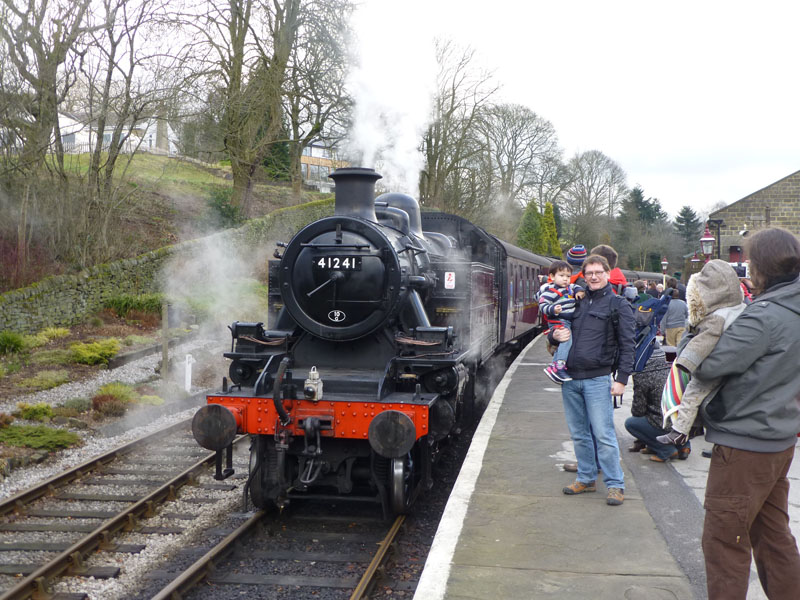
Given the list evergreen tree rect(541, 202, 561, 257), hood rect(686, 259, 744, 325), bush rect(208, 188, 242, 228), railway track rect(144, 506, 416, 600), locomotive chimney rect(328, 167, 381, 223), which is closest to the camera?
hood rect(686, 259, 744, 325)

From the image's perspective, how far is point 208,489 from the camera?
6.14 meters

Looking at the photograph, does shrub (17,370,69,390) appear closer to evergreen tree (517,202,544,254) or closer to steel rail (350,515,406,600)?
steel rail (350,515,406,600)

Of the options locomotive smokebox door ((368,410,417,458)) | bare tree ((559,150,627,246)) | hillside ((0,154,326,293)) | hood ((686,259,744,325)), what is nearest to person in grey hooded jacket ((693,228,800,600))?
hood ((686,259,744,325))

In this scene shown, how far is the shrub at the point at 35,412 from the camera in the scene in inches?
332

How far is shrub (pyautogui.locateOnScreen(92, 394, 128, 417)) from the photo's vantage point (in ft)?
29.8

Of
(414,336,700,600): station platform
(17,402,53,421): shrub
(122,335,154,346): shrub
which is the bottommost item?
(17,402,53,421): shrub

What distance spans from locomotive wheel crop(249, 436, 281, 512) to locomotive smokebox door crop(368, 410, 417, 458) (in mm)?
1002

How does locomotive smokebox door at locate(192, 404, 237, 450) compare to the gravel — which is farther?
the gravel

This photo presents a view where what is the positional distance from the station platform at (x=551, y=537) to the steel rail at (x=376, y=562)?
51 centimetres

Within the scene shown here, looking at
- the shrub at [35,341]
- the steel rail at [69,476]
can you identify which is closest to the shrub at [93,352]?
the shrub at [35,341]

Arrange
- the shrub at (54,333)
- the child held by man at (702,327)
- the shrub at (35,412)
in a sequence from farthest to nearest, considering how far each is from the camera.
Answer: the shrub at (54,333) < the shrub at (35,412) < the child held by man at (702,327)

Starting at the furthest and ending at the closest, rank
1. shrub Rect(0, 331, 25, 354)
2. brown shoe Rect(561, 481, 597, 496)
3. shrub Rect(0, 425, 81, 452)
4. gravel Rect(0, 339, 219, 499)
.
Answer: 1. shrub Rect(0, 331, 25, 354)
2. shrub Rect(0, 425, 81, 452)
3. gravel Rect(0, 339, 219, 499)
4. brown shoe Rect(561, 481, 597, 496)

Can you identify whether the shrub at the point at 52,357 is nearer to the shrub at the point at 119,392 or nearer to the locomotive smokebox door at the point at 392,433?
the shrub at the point at 119,392

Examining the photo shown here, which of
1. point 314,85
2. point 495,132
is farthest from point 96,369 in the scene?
point 495,132
